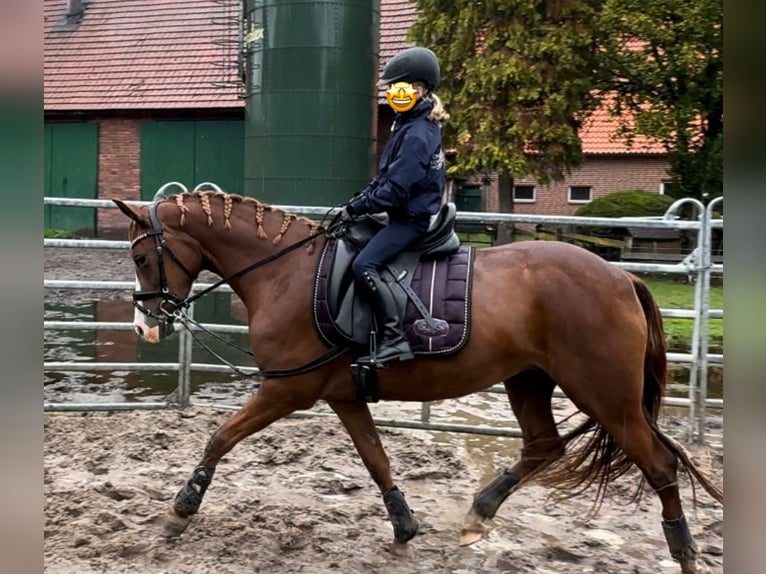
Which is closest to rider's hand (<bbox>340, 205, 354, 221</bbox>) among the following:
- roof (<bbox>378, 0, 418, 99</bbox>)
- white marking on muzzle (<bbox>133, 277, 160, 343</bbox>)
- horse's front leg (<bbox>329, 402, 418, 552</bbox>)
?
horse's front leg (<bbox>329, 402, 418, 552</bbox>)

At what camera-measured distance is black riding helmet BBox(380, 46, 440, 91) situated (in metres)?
3.65

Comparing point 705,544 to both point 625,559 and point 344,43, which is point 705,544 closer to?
point 625,559

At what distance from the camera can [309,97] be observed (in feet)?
40.5

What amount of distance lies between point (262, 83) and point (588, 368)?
33.5 ft

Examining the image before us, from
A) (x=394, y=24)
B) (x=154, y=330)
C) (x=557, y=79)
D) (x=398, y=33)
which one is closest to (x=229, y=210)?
(x=154, y=330)

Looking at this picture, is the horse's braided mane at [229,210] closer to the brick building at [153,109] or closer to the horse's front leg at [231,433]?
the horse's front leg at [231,433]

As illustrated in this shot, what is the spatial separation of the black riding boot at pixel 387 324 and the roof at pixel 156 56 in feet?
51.6

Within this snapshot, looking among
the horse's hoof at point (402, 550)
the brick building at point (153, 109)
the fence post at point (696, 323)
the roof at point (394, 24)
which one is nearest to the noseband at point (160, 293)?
the horse's hoof at point (402, 550)

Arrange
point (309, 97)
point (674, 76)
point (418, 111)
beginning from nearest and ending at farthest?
point (418, 111)
point (309, 97)
point (674, 76)

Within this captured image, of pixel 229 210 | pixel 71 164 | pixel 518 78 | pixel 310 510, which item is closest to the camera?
pixel 229 210

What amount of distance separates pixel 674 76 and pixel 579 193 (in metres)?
9.82

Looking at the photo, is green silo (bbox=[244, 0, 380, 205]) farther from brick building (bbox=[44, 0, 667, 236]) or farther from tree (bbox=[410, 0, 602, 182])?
brick building (bbox=[44, 0, 667, 236])

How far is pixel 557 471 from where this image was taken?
156 inches

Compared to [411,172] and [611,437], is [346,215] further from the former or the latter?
[611,437]
